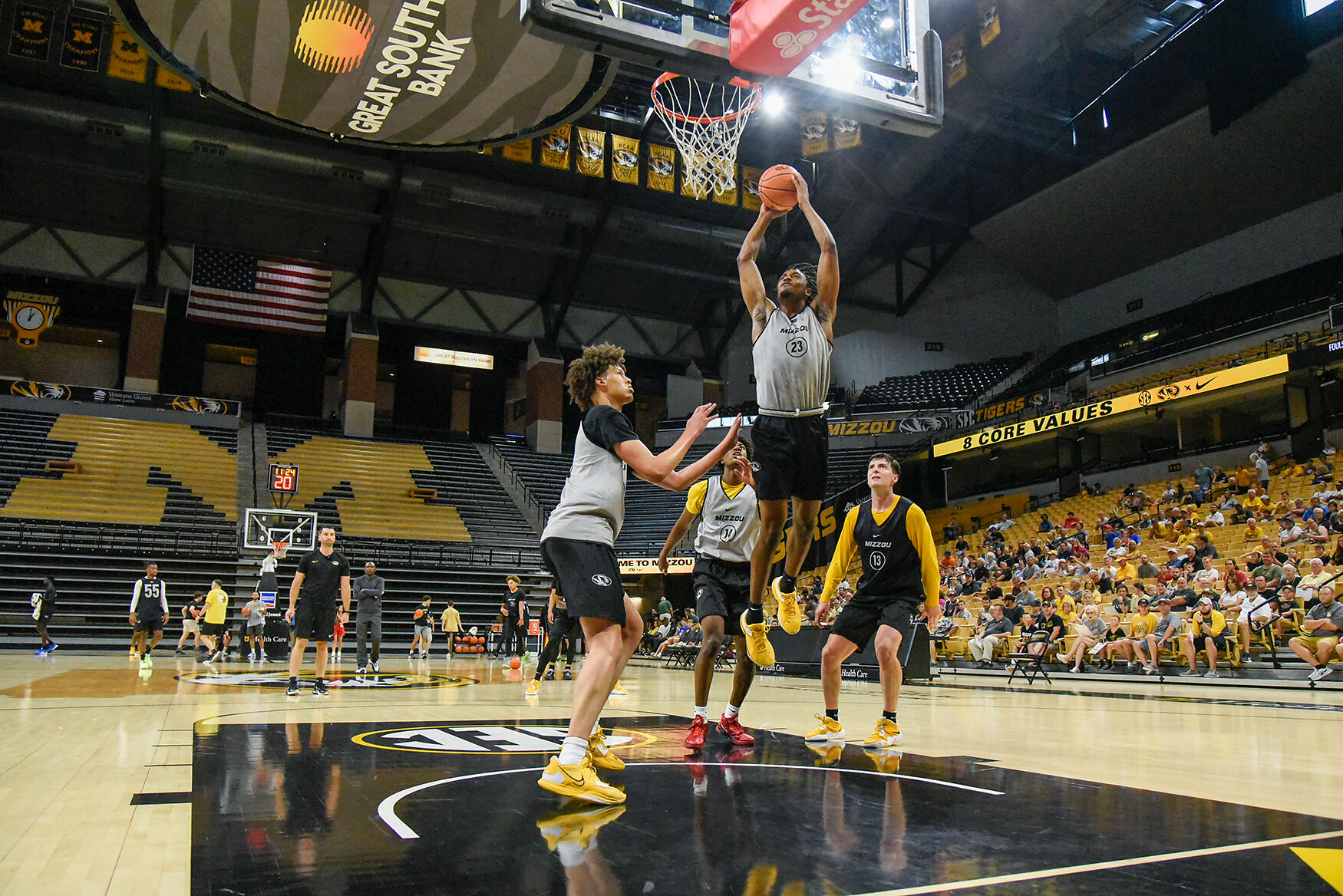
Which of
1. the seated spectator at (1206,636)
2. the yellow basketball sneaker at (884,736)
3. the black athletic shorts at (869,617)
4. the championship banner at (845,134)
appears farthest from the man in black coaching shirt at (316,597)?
the championship banner at (845,134)

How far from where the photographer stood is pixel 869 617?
5.72m

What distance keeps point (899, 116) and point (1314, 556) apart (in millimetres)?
11227

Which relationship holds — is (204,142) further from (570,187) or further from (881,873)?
(881,873)

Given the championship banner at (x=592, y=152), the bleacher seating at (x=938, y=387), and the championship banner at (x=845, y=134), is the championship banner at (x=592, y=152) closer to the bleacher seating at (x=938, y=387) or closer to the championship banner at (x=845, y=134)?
the championship banner at (x=845, y=134)

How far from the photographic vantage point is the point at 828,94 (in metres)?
6.14

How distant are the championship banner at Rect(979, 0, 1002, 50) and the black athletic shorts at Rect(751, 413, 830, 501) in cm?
1835

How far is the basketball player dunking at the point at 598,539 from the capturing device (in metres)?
3.71

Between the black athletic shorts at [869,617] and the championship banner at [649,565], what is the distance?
16873 millimetres

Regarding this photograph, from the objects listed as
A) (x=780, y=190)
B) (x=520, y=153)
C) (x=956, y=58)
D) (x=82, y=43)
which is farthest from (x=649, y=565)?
(x=780, y=190)

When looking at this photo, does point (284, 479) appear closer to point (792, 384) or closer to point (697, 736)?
point (697, 736)

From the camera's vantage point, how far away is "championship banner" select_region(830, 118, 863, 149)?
22.0 m

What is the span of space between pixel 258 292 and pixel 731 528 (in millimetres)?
24544

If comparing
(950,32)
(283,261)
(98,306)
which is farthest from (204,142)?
(950,32)

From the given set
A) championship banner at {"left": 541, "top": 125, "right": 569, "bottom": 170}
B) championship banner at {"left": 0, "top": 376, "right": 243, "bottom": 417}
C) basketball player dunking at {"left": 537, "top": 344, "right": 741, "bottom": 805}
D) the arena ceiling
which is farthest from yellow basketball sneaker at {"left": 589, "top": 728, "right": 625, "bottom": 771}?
championship banner at {"left": 0, "top": 376, "right": 243, "bottom": 417}
